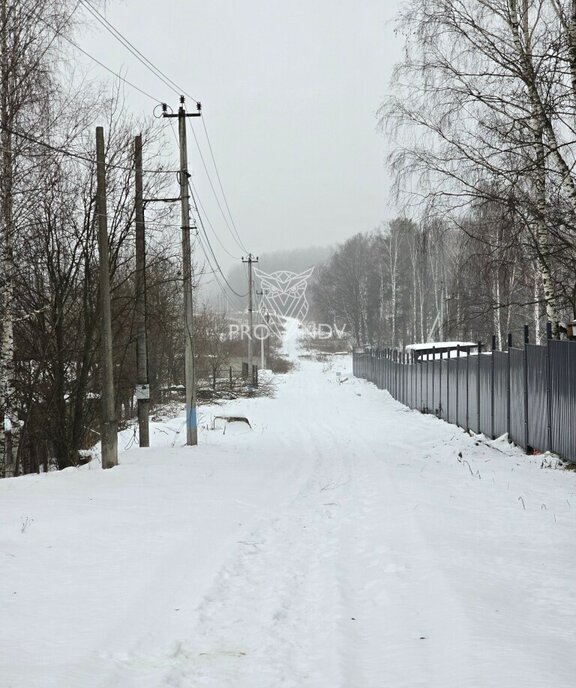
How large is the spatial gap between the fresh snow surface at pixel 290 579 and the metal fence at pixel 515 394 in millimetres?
769

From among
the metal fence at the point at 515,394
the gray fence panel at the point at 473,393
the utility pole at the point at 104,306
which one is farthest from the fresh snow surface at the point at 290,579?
the gray fence panel at the point at 473,393

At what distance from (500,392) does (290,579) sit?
30.7ft

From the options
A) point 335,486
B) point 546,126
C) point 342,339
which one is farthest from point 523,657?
point 342,339

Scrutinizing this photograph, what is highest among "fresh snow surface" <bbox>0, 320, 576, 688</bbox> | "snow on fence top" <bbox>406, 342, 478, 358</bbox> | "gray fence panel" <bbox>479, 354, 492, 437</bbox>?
"snow on fence top" <bbox>406, 342, 478, 358</bbox>

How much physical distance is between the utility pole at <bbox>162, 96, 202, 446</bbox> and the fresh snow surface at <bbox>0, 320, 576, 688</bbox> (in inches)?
156

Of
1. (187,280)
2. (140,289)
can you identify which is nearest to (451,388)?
(187,280)

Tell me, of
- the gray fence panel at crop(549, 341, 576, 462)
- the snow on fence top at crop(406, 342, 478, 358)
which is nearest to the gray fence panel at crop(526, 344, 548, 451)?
the gray fence panel at crop(549, 341, 576, 462)

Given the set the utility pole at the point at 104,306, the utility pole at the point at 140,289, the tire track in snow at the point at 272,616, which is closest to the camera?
the tire track in snow at the point at 272,616

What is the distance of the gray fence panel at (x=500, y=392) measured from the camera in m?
13.2

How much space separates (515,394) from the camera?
12.5m

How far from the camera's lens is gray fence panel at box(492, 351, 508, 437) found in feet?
43.2

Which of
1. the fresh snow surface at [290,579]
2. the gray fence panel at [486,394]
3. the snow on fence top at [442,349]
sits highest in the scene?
the snow on fence top at [442,349]

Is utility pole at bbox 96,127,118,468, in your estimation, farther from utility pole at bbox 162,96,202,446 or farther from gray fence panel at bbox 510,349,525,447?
gray fence panel at bbox 510,349,525,447

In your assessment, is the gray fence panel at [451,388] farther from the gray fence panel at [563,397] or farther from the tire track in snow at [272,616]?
the tire track in snow at [272,616]
